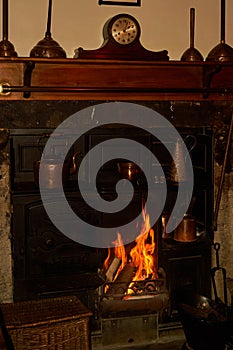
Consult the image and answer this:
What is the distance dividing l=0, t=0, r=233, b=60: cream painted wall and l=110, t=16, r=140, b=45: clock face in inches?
4.8

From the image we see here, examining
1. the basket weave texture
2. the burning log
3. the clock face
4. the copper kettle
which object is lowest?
the basket weave texture

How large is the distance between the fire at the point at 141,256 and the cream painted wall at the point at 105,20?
0.97 meters

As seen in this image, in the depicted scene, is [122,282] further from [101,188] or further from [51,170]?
[51,170]

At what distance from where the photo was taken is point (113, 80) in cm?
296

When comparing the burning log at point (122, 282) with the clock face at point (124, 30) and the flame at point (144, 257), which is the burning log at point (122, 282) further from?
the clock face at point (124, 30)

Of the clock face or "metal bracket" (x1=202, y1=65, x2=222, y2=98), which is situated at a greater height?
the clock face

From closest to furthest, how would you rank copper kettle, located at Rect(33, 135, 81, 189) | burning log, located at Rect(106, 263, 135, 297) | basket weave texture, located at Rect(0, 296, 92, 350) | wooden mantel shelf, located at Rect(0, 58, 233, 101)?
basket weave texture, located at Rect(0, 296, 92, 350) → wooden mantel shelf, located at Rect(0, 58, 233, 101) → copper kettle, located at Rect(33, 135, 81, 189) → burning log, located at Rect(106, 263, 135, 297)

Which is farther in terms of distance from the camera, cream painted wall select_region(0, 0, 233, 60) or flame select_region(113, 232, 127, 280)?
flame select_region(113, 232, 127, 280)

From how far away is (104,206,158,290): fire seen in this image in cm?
325

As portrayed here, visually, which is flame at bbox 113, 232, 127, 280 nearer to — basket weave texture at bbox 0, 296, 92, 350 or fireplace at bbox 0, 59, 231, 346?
fireplace at bbox 0, 59, 231, 346

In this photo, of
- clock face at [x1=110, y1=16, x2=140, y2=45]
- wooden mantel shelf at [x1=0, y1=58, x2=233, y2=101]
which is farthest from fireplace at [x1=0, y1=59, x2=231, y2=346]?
clock face at [x1=110, y1=16, x2=140, y2=45]

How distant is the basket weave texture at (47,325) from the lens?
2.64 meters

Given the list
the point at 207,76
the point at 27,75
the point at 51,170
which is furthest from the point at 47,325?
the point at 207,76

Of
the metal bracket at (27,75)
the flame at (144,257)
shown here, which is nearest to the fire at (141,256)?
the flame at (144,257)
